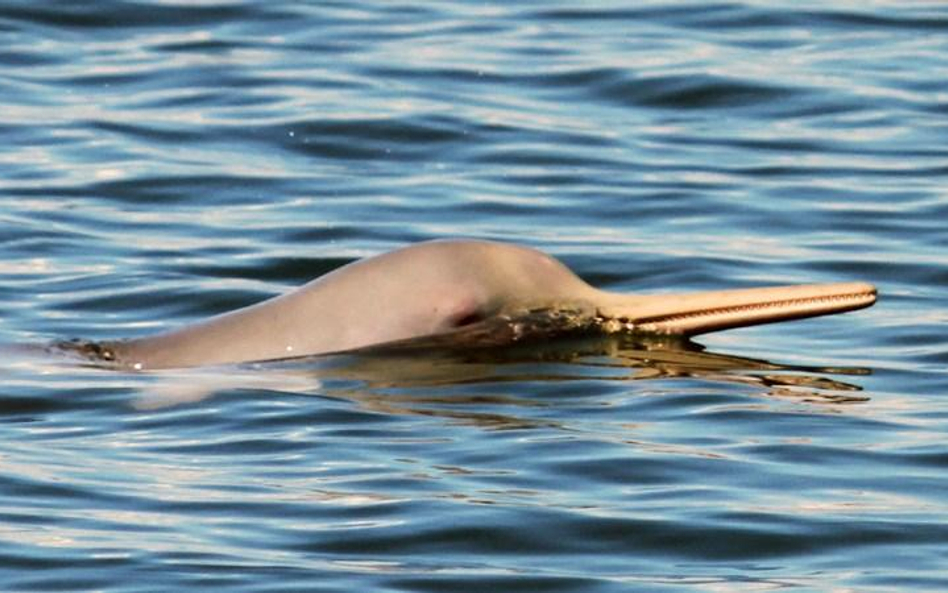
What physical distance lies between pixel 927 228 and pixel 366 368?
4.74 m

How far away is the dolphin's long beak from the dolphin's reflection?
0.10 m

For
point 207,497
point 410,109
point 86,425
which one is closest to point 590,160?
point 410,109

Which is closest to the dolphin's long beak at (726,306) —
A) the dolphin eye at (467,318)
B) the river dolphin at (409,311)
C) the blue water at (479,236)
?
the river dolphin at (409,311)

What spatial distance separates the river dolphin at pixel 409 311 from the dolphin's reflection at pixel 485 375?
0.09m

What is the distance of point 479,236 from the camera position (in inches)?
566

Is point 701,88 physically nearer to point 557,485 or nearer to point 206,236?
point 206,236

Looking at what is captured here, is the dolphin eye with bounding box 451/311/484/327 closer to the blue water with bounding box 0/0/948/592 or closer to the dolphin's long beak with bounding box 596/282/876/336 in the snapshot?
the blue water with bounding box 0/0/948/592

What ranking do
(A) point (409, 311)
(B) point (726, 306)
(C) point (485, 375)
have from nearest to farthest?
(C) point (485, 375) → (B) point (726, 306) → (A) point (409, 311)

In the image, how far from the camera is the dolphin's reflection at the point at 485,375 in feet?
33.9

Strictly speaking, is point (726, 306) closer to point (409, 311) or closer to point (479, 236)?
point (409, 311)

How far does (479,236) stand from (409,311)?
3332mm

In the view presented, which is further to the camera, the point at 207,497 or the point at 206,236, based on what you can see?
the point at 206,236

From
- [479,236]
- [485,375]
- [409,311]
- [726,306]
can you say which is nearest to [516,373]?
[485,375]

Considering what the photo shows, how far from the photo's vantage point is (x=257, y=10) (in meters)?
21.1
